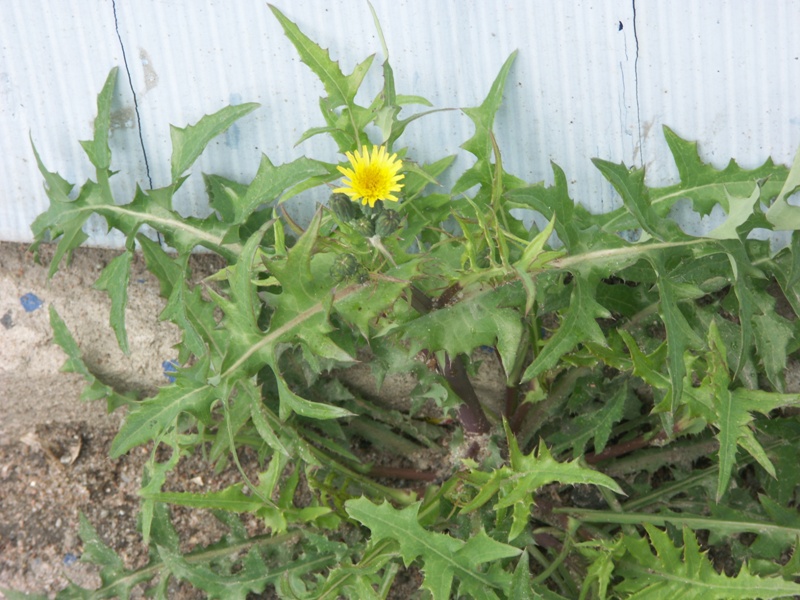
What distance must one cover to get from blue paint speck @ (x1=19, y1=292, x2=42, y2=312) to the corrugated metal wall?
34cm

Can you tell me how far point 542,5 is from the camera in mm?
1788

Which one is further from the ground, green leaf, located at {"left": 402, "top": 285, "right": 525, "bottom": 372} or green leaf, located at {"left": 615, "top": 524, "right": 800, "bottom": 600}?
green leaf, located at {"left": 402, "top": 285, "right": 525, "bottom": 372}

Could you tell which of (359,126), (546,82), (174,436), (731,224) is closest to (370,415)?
(174,436)

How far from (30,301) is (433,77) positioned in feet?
3.98

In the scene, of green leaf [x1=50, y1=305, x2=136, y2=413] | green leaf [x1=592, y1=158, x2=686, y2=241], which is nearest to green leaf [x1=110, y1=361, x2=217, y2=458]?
green leaf [x1=50, y1=305, x2=136, y2=413]

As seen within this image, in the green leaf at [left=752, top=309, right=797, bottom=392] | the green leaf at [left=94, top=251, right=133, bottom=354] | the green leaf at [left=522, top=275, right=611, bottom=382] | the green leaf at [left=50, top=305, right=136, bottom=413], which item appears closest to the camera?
the green leaf at [left=522, top=275, right=611, bottom=382]

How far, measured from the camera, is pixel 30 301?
210cm

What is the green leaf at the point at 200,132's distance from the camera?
5.85ft

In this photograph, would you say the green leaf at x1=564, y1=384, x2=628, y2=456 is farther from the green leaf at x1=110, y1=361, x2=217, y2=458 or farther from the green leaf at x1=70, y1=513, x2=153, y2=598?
the green leaf at x1=70, y1=513, x2=153, y2=598

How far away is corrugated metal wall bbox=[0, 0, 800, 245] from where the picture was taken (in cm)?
178

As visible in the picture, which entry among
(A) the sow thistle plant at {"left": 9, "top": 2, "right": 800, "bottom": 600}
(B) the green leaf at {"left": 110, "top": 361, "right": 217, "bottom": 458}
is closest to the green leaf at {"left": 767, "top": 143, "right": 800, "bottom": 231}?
(A) the sow thistle plant at {"left": 9, "top": 2, "right": 800, "bottom": 600}

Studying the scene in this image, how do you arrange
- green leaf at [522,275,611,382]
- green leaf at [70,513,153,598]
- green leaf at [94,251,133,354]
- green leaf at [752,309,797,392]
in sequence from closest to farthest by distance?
green leaf at [522,275,611,382]
green leaf at [752,309,797,392]
green leaf at [94,251,133,354]
green leaf at [70,513,153,598]

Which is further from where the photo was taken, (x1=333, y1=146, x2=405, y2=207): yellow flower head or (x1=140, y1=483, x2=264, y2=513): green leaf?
(x1=140, y1=483, x2=264, y2=513): green leaf

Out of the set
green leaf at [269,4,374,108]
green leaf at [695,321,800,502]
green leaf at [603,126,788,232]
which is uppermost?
green leaf at [269,4,374,108]
